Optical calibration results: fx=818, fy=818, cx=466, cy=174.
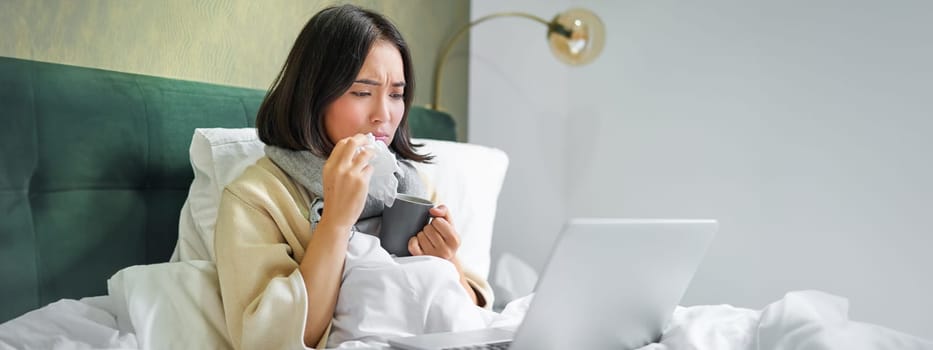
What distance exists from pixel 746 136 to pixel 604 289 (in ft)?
5.01

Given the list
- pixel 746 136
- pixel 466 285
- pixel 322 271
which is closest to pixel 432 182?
pixel 466 285

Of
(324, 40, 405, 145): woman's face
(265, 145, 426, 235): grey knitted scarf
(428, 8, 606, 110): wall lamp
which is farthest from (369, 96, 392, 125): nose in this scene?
(428, 8, 606, 110): wall lamp

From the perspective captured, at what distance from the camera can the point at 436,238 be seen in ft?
4.28

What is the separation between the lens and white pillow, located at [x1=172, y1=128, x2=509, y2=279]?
1412 millimetres

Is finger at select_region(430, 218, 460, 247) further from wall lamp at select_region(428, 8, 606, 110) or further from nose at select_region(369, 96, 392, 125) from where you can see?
wall lamp at select_region(428, 8, 606, 110)

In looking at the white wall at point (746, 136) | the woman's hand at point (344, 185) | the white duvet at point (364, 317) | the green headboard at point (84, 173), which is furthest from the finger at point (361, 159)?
the white wall at point (746, 136)

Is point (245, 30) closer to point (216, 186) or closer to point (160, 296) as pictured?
point (216, 186)

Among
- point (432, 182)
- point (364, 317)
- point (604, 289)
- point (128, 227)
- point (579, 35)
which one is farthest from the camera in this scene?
point (579, 35)

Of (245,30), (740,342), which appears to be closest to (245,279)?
(740,342)

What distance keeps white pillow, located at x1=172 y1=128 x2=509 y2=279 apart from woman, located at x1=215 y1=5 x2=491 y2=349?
0.11 meters

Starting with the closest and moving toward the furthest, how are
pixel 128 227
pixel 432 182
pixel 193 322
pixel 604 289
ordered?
pixel 604 289, pixel 193 322, pixel 128 227, pixel 432 182

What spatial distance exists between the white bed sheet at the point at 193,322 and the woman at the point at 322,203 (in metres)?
0.08

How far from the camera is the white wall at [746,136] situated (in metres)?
2.05

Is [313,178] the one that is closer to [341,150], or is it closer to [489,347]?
[341,150]
